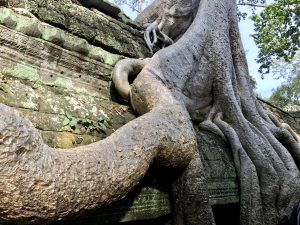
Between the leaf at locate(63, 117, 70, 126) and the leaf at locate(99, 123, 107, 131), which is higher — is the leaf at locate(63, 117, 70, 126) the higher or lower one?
the lower one

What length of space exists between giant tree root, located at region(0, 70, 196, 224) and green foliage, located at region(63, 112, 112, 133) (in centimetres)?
29

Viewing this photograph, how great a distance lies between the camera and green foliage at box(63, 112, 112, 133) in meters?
1.72

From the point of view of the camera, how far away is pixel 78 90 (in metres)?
2.15

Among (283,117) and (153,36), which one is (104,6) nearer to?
(153,36)

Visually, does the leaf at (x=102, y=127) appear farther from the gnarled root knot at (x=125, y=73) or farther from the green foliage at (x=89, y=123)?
the gnarled root knot at (x=125, y=73)

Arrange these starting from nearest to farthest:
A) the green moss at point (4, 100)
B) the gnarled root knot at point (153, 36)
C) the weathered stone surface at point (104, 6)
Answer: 1. the green moss at point (4, 100)
2. the weathered stone surface at point (104, 6)
3. the gnarled root knot at point (153, 36)

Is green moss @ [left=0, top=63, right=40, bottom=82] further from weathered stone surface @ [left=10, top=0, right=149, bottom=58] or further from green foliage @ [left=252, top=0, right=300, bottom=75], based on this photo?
green foliage @ [left=252, top=0, right=300, bottom=75]

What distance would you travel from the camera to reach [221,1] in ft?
12.9

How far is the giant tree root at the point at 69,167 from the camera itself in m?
1.05

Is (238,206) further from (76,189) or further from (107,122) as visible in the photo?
(76,189)

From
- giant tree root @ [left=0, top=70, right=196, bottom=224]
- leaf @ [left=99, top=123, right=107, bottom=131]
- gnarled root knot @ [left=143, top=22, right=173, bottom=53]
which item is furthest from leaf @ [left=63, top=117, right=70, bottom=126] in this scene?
gnarled root knot @ [left=143, top=22, right=173, bottom=53]

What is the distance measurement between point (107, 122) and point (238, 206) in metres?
1.29

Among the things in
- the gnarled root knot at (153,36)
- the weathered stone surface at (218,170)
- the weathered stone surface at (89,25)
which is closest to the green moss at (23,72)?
the weathered stone surface at (89,25)

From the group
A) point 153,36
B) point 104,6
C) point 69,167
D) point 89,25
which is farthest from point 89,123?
point 153,36
